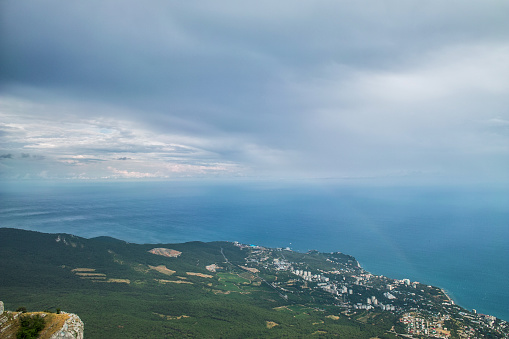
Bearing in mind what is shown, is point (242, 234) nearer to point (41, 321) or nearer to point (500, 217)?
point (41, 321)

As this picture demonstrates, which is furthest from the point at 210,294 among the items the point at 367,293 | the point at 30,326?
the point at 30,326

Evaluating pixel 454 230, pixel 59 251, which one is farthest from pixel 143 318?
pixel 454 230

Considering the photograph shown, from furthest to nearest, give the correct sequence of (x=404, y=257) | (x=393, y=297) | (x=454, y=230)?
(x=454, y=230) < (x=404, y=257) < (x=393, y=297)

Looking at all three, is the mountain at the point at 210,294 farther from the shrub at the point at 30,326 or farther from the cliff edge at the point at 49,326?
the shrub at the point at 30,326

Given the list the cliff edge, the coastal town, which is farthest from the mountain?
the cliff edge

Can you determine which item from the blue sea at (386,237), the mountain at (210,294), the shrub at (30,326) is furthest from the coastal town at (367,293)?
the shrub at (30,326)

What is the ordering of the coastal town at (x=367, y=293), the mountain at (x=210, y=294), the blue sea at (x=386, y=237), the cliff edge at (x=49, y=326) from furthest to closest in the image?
the blue sea at (x=386, y=237)
the coastal town at (x=367, y=293)
the mountain at (x=210, y=294)
the cliff edge at (x=49, y=326)
